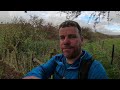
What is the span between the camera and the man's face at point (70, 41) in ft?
6.90

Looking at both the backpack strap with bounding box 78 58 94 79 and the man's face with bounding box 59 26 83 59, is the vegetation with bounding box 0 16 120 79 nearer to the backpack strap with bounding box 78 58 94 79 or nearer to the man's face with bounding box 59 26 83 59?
the man's face with bounding box 59 26 83 59

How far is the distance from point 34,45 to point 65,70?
150 cm

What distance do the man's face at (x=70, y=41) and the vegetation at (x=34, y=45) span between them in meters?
0.30

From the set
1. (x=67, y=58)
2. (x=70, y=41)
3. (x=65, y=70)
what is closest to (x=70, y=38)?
(x=70, y=41)

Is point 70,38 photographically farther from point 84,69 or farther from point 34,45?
point 34,45

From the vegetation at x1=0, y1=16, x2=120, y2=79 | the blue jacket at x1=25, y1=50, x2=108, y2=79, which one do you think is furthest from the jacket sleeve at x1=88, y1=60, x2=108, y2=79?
the vegetation at x1=0, y1=16, x2=120, y2=79

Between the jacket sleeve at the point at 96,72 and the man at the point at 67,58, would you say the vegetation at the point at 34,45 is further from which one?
the jacket sleeve at the point at 96,72

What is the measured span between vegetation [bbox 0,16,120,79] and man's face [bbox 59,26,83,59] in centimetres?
30

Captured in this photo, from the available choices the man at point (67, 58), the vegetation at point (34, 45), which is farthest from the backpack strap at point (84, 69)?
the vegetation at point (34, 45)

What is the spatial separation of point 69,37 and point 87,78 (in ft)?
1.20
